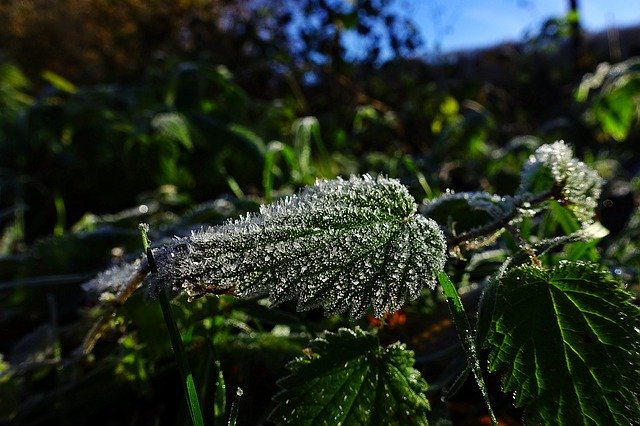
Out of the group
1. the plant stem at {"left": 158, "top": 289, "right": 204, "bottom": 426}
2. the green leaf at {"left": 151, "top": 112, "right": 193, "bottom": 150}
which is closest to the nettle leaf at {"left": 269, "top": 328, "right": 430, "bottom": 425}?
the plant stem at {"left": 158, "top": 289, "right": 204, "bottom": 426}

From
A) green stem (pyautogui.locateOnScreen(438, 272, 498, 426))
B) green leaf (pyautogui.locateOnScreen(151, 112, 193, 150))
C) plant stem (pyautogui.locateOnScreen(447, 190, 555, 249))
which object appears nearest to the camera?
green stem (pyautogui.locateOnScreen(438, 272, 498, 426))

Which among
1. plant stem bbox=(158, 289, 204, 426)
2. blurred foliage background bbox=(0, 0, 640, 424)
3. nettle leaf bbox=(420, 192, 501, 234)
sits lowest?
plant stem bbox=(158, 289, 204, 426)

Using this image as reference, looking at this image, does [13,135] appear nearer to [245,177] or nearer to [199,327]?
[245,177]

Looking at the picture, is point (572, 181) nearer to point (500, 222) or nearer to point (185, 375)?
point (500, 222)

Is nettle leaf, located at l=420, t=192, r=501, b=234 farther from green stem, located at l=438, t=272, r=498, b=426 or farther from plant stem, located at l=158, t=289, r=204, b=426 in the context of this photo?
plant stem, located at l=158, t=289, r=204, b=426

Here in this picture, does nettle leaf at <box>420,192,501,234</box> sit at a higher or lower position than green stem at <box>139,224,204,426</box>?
higher
